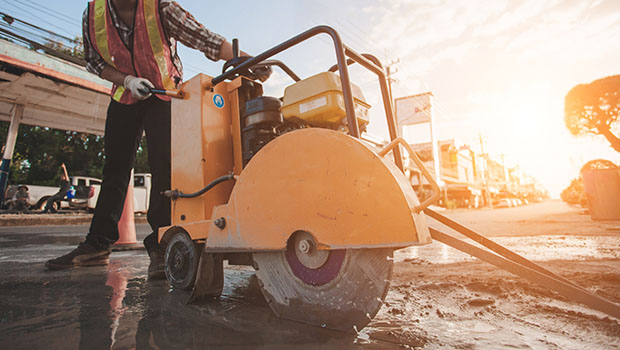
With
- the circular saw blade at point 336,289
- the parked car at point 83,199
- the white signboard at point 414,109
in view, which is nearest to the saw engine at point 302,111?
the circular saw blade at point 336,289

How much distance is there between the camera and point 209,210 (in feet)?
5.61

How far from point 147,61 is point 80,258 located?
1546mm

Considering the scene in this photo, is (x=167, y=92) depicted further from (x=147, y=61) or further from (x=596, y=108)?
(x=596, y=108)

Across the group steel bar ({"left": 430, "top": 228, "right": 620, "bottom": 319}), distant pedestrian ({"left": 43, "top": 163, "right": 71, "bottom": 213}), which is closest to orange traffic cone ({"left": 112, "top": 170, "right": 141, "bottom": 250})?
steel bar ({"left": 430, "top": 228, "right": 620, "bottom": 319})

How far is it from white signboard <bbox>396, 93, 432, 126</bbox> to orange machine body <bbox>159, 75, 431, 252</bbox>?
123 feet

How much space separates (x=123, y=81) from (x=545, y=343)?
2.47 m

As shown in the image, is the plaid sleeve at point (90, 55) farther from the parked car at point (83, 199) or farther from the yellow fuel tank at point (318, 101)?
the parked car at point (83, 199)

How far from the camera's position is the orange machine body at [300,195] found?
3.41 feet

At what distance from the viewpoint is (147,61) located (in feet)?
6.82

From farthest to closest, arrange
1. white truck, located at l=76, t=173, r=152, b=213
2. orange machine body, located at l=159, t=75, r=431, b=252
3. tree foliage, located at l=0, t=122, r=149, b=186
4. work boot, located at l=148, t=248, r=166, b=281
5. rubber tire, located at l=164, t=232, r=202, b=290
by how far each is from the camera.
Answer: tree foliage, located at l=0, t=122, r=149, b=186, white truck, located at l=76, t=173, r=152, b=213, work boot, located at l=148, t=248, r=166, b=281, rubber tire, located at l=164, t=232, r=202, b=290, orange machine body, located at l=159, t=75, r=431, b=252

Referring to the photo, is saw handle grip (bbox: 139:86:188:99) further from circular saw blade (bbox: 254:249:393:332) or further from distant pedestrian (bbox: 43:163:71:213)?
distant pedestrian (bbox: 43:163:71:213)

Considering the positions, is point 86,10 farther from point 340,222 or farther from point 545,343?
point 545,343

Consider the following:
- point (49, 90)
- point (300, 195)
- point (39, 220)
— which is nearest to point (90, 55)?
point (300, 195)

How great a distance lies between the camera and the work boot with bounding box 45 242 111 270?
239cm
